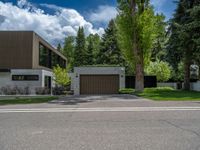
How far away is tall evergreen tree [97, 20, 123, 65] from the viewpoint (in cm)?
5612

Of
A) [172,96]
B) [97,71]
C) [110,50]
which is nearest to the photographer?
[172,96]

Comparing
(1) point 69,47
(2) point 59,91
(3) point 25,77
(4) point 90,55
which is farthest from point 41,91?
(1) point 69,47

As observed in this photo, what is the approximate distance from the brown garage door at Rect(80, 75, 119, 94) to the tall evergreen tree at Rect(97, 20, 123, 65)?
81.8ft

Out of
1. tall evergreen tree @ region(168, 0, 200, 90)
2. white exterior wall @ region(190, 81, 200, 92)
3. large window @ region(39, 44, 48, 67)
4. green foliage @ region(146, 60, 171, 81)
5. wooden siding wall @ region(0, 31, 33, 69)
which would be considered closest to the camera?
tall evergreen tree @ region(168, 0, 200, 90)

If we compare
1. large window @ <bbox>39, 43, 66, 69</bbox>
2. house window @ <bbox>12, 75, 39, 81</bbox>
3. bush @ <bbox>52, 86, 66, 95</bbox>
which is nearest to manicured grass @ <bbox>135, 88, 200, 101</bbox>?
bush @ <bbox>52, 86, 66, 95</bbox>

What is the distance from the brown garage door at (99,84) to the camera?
101 ft

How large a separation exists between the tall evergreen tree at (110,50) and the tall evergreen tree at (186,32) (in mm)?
21813

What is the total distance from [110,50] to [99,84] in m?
27.1

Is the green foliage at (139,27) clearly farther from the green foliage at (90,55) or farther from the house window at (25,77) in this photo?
the green foliage at (90,55)

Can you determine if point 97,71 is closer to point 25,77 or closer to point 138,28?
point 138,28

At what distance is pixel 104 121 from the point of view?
10500 mm

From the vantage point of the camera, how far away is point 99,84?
30.9m

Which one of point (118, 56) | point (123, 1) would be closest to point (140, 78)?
point (123, 1)

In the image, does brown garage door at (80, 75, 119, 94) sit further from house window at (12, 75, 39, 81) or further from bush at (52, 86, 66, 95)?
house window at (12, 75, 39, 81)
